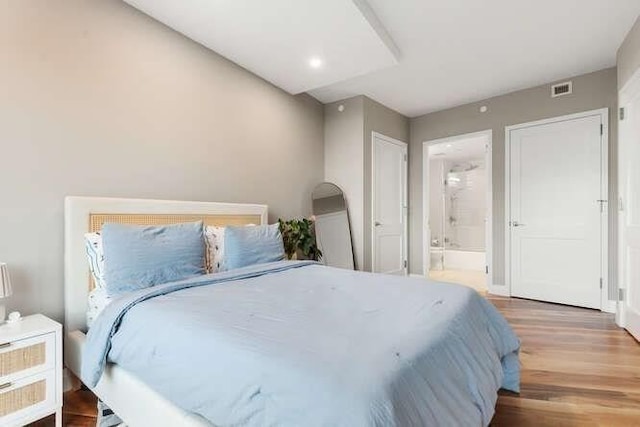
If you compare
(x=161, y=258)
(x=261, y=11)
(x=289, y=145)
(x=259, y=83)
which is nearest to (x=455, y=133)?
(x=289, y=145)

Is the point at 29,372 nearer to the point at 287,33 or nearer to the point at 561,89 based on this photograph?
the point at 287,33

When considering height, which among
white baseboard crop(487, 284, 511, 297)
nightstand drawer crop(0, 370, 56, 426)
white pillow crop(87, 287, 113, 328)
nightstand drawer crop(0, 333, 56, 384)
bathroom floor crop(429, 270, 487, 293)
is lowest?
bathroom floor crop(429, 270, 487, 293)

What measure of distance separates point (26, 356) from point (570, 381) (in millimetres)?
3042

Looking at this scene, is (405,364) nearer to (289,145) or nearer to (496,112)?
(289,145)

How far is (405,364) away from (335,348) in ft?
0.72

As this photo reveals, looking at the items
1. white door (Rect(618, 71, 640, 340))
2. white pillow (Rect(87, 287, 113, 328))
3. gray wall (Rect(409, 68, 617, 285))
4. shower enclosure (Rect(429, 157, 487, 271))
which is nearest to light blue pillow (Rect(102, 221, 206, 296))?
white pillow (Rect(87, 287, 113, 328))

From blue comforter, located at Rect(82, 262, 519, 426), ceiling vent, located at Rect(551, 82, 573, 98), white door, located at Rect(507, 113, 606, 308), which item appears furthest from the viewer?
ceiling vent, located at Rect(551, 82, 573, 98)

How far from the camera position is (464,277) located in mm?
5395

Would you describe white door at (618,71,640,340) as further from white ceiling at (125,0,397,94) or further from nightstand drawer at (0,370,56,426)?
nightstand drawer at (0,370,56,426)

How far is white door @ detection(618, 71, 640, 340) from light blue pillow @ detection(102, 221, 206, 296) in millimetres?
3500

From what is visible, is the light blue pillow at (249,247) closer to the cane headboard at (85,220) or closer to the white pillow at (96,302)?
the cane headboard at (85,220)

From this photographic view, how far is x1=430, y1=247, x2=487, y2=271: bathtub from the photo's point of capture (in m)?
6.23

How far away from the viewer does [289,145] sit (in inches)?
149

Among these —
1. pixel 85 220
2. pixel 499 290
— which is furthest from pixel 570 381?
pixel 85 220
